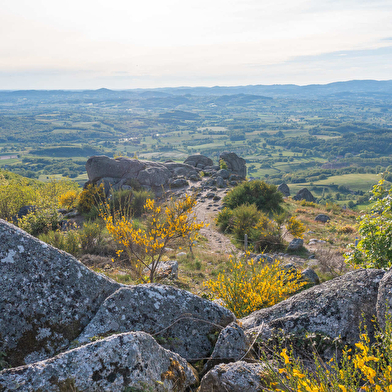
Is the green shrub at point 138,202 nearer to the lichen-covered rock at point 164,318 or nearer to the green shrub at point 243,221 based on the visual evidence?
the green shrub at point 243,221

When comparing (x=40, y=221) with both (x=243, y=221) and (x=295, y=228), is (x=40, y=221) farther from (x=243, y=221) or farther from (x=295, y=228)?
(x=295, y=228)

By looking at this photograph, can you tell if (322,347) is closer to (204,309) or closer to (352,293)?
(352,293)

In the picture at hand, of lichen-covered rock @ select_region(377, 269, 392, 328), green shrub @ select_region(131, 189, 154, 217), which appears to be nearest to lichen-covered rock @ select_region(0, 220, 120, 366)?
lichen-covered rock @ select_region(377, 269, 392, 328)

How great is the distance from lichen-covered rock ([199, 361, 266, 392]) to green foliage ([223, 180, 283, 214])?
18.1 m

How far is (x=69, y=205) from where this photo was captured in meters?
21.3

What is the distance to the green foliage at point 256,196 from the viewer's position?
21156 mm

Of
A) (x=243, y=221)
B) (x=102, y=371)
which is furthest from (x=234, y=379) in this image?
(x=243, y=221)

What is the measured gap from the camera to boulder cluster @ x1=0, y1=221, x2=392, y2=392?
2.46 metres

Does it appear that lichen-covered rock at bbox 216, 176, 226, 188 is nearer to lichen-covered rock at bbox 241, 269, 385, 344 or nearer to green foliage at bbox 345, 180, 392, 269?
green foliage at bbox 345, 180, 392, 269

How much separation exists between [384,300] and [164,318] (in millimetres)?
2661

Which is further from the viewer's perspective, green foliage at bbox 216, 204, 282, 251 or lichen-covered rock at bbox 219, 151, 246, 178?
lichen-covered rock at bbox 219, 151, 246, 178

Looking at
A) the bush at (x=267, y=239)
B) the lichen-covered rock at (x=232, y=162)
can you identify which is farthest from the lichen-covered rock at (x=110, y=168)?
the lichen-covered rock at (x=232, y=162)

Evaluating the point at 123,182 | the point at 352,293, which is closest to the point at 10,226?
the point at 352,293

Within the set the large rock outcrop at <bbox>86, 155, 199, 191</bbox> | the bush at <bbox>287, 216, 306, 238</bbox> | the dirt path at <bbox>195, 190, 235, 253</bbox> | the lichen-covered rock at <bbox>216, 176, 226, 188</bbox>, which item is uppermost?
the large rock outcrop at <bbox>86, 155, 199, 191</bbox>
